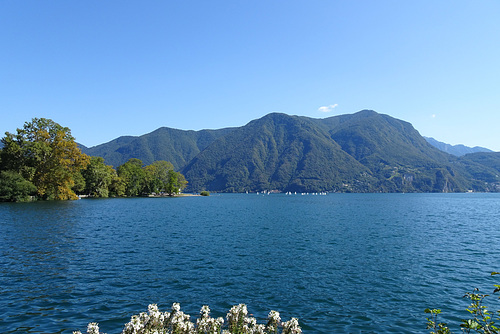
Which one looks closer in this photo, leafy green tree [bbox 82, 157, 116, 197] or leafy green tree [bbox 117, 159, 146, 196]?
leafy green tree [bbox 82, 157, 116, 197]

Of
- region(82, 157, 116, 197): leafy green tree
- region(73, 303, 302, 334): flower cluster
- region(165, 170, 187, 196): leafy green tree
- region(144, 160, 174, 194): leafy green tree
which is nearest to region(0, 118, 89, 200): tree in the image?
region(82, 157, 116, 197): leafy green tree

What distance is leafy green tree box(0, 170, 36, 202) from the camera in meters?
87.0

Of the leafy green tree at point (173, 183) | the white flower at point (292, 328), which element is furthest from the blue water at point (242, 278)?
the leafy green tree at point (173, 183)

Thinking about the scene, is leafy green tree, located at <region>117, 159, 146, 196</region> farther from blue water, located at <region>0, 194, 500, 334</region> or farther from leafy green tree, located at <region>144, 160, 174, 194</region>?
blue water, located at <region>0, 194, 500, 334</region>

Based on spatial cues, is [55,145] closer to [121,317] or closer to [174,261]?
[174,261]

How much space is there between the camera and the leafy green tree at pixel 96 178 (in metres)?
131

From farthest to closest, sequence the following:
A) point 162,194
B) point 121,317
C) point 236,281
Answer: point 162,194
point 236,281
point 121,317

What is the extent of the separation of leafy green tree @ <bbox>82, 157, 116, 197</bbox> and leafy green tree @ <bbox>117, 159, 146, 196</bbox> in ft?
60.3

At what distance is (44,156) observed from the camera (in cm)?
9638

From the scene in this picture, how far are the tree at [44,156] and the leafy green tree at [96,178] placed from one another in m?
25.4

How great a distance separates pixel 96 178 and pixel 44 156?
35677mm

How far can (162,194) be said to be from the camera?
197500 millimetres

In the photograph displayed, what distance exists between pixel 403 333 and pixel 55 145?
4431 inches

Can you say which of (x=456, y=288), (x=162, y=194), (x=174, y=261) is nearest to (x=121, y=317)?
(x=174, y=261)
